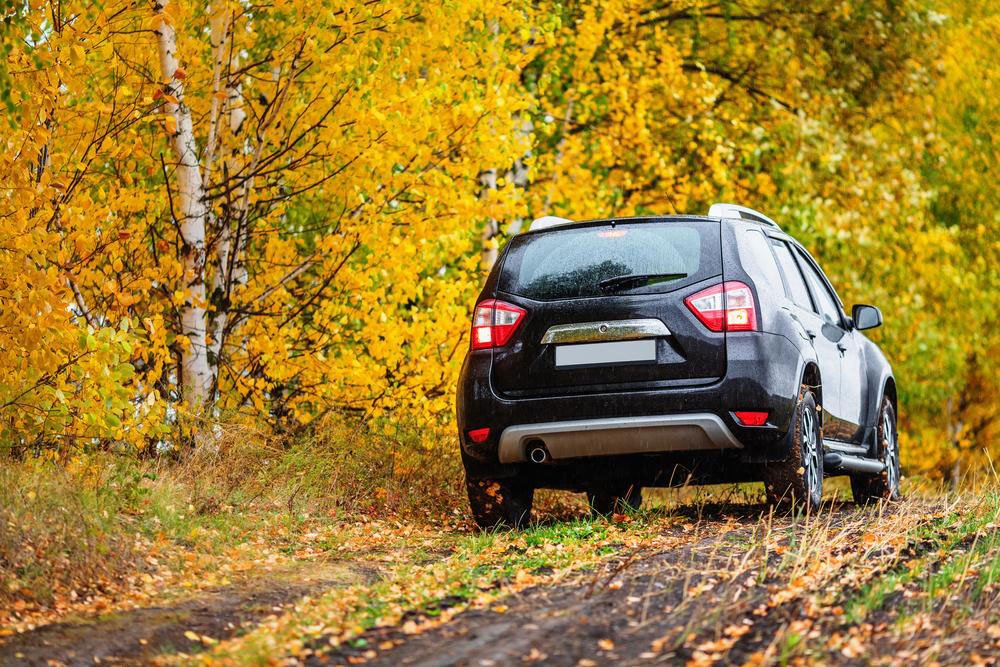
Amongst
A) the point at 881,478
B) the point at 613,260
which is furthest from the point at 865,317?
the point at 613,260

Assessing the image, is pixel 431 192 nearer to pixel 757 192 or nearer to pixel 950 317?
pixel 757 192

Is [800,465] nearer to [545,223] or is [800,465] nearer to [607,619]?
[545,223]

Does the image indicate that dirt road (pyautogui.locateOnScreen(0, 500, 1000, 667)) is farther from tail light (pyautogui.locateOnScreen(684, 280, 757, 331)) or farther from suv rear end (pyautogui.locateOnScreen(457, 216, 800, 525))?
tail light (pyautogui.locateOnScreen(684, 280, 757, 331))

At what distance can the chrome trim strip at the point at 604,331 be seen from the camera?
695 cm

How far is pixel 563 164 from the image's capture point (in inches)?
603

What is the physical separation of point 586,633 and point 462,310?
598 cm

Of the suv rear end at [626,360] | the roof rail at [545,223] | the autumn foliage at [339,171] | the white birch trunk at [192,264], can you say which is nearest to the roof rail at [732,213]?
the suv rear end at [626,360]

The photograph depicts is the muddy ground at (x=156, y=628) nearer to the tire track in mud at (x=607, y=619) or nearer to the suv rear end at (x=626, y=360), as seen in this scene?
the tire track in mud at (x=607, y=619)

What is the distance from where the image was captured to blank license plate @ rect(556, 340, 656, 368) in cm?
697

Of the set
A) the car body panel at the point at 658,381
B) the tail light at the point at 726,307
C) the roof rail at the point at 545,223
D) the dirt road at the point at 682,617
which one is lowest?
the dirt road at the point at 682,617

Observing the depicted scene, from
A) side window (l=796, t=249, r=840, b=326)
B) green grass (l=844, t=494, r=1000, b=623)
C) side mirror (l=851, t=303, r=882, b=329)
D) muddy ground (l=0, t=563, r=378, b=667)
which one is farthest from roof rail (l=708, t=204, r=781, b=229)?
muddy ground (l=0, t=563, r=378, b=667)

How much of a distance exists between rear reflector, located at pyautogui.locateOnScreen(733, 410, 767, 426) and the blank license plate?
1.78 ft

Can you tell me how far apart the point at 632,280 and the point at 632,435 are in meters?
0.86

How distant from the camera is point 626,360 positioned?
275 inches
